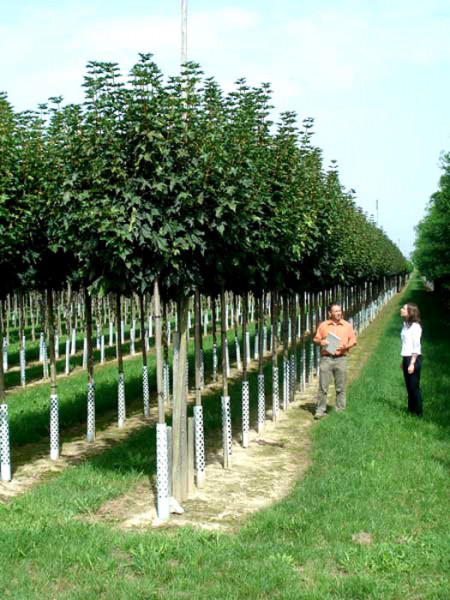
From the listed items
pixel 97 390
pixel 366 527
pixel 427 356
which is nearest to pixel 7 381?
pixel 97 390

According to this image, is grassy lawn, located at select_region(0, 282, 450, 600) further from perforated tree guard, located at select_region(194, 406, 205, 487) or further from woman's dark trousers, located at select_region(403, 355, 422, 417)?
woman's dark trousers, located at select_region(403, 355, 422, 417)

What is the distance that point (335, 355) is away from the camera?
1416 cm

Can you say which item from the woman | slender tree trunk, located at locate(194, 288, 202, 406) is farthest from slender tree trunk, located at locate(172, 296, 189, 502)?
the woman

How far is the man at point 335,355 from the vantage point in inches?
555

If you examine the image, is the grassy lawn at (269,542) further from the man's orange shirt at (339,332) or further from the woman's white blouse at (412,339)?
the man's orange shirt at (339,332)

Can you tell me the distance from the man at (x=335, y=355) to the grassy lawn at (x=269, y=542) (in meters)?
3.50

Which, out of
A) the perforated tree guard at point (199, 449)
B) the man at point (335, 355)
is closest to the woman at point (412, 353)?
the man at point (335, 355)

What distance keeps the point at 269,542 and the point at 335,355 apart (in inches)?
293

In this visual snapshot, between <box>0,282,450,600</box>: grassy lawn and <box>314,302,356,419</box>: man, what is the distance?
3498 millimetres

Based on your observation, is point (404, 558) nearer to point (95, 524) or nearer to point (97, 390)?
point (95, 524)

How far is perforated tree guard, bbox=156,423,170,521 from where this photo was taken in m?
8.03

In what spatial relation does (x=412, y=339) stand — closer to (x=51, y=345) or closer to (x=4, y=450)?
(x=51, y=345)

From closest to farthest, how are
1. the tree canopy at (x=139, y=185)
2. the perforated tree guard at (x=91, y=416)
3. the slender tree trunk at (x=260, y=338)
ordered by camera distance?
the tree canopy at (x=139, y=185), the perforated tree guard at (x=91, y=416), the slender tree trunk at (x=260, y=338)

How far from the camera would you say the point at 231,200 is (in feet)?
27.8
